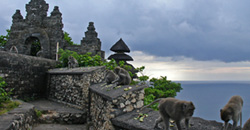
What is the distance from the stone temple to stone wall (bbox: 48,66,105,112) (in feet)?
19.3

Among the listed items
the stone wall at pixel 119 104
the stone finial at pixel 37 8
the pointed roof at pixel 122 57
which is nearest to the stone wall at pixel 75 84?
the stone wall at pixel 119 104

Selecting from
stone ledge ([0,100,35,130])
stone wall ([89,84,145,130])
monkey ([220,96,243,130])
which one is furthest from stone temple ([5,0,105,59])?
monkey ([220,96,243,130])

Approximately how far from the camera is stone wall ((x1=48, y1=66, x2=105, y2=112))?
862 cm

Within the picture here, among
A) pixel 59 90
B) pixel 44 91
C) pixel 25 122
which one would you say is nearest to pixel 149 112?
pixel 25 122

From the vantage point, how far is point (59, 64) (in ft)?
44.2

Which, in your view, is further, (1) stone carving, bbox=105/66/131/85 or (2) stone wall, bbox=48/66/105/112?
(2) stone wall, bbox=48/66/105/112

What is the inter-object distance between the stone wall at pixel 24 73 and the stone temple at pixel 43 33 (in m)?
4.67

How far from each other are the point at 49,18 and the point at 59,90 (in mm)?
8945

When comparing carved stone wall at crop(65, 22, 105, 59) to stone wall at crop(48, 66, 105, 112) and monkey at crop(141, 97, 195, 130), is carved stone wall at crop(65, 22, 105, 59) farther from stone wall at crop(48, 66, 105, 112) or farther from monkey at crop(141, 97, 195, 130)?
monkey at crop(141, 97, 195, 130)

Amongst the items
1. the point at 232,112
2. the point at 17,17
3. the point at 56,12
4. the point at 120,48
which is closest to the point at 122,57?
the point at 120,48

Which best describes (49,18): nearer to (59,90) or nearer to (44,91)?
(44,91)

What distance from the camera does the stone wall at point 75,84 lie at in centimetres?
862

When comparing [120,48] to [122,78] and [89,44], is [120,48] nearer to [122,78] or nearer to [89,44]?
[89,44]

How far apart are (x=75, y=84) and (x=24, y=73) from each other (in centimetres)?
327
